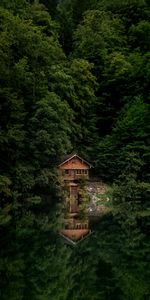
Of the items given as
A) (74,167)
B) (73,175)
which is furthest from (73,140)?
(73,175)

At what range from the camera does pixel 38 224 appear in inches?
1118

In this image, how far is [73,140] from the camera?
5147 cm

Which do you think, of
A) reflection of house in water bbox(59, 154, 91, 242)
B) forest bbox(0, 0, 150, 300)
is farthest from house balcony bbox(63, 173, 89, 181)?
forest bbox(0, 0, 150, 300)

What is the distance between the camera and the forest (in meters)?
15.8

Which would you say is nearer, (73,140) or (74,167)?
(74,167)

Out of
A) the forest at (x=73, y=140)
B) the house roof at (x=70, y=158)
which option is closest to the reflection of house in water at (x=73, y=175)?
the house roof at (x=70, y=158)

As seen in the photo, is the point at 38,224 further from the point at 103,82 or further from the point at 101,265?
the point at 103,82

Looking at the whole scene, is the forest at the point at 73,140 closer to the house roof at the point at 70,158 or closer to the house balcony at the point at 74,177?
the house roof at the point at 70,158

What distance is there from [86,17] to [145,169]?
23.0 metres

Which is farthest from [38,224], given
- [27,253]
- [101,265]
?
[101,265]

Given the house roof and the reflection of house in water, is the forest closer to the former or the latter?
the house roof

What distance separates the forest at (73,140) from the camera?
15828 mm

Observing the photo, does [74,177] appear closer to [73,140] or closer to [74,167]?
[74,167]

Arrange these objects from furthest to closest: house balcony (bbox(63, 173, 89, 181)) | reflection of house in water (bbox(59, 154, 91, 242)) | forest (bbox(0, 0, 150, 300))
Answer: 1. house balcony (bbox(63, 173, 89, 181))
2. reflection of house in water (bbox(59, 154, 91, 242))
3. forest (bbox(0, 0, 150, 300))
